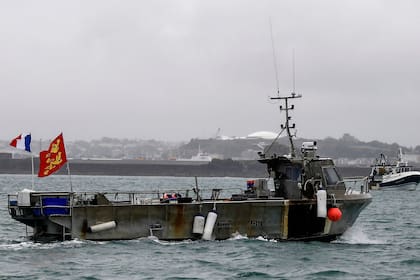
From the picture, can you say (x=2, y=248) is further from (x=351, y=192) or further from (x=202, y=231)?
(x=351, y=192)

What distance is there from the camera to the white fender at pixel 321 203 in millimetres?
31859

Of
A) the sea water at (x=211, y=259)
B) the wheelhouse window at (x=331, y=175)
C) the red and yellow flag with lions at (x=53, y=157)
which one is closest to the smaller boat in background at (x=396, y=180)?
the wheelhouse window at (x=331, y=175)

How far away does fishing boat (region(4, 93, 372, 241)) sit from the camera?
30.8m

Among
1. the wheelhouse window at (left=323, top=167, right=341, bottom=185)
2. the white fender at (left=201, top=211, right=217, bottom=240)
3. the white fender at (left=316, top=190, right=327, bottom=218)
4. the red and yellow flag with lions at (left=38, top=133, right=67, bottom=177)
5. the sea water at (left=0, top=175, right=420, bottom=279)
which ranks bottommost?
the sea water at (left=0, top=175, right=420, bottom=279)

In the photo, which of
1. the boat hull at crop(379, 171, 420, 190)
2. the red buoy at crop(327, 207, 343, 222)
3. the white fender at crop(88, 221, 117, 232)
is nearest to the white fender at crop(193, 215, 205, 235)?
the white fender at crop(88, 221, 117, 232)

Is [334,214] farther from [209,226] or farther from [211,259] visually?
[211,259]

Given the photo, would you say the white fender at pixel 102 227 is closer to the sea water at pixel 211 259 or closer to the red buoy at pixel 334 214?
the sea water at pixel 211 259

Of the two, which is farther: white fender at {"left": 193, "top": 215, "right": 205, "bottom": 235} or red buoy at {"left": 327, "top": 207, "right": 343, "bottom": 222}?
red buoy at {"left": 327, "top": 207, "right": 343, "bottom": 222}

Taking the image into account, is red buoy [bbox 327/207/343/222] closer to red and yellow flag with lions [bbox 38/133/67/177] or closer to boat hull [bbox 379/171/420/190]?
red and yellow flag with lions [bbox 38/133/67/177]

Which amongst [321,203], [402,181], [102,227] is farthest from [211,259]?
[402,181]

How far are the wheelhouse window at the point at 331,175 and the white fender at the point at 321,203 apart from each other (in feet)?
5.13

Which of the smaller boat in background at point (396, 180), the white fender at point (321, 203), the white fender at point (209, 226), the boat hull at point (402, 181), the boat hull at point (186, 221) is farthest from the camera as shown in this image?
the smaller boat in background at point (396, 180)

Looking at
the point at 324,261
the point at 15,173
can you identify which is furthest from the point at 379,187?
the point at 15,173

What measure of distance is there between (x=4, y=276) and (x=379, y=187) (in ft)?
269
